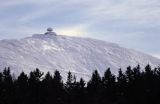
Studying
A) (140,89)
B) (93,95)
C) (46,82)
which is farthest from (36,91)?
(140,89)

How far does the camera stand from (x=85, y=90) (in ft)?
385

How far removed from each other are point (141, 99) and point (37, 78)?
3152 cm

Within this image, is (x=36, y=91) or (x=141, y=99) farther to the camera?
(x=36, y=91)

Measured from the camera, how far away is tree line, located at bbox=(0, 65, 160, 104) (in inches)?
3939

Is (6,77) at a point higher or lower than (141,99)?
higher

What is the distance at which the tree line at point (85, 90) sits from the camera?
328 feet

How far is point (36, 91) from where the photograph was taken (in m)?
117

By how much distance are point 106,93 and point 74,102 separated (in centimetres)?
700

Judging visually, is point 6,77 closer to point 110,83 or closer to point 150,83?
point 110,83

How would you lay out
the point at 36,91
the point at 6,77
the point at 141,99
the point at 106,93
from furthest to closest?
the point at 6,77, the point at 36,91, the point at 106,93, the point at 141,99

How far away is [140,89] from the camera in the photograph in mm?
98875

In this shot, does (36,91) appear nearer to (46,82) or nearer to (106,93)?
(46,82)

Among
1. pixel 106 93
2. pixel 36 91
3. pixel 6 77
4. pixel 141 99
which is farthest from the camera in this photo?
pixel 6 77

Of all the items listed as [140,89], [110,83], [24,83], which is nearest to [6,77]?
[24,83]
